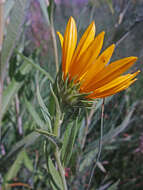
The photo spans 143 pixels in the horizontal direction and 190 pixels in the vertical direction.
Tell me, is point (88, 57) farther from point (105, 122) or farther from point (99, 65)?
point (105, 122)

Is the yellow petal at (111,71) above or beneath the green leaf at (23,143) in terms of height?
above

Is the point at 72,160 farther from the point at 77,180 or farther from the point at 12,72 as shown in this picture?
the point at 12,72

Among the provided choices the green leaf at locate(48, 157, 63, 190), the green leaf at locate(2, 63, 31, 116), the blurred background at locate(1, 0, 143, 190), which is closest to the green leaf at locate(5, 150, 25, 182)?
the blurred background at locate(1, 0, 143, 190)

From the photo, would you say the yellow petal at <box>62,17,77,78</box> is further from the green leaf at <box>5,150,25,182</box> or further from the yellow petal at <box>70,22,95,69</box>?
the green leaf at <box>5,150,25,182</box>

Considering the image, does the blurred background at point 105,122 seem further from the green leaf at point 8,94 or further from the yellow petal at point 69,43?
the yellow petal at point 69,43

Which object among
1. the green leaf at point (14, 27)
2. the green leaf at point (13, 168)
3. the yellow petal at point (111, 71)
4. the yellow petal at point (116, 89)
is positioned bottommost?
the green leaf at point (13, 168)

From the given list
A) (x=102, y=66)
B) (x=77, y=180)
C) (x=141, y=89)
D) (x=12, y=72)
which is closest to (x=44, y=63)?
(x=12, y=72)

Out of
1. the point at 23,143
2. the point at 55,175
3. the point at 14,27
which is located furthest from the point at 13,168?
the point at 14,27

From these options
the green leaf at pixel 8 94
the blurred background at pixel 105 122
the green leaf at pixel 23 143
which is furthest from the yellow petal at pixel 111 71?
the green leaf at pixel 8 94
